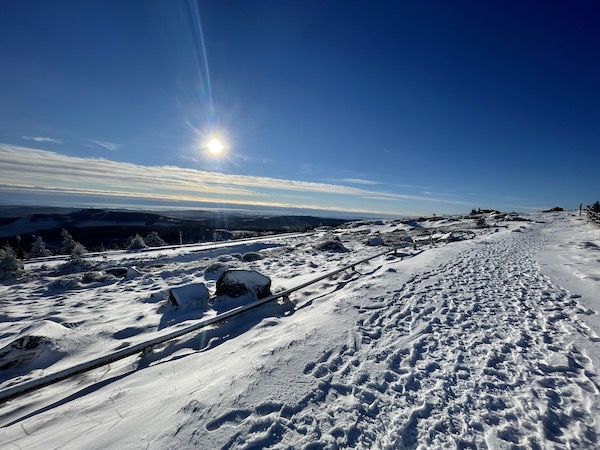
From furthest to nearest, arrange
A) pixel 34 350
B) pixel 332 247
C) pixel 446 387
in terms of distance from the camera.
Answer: pixel 332 247
pixel 34 350
pixel 446 387

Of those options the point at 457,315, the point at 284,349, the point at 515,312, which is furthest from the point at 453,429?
the point at 515,312

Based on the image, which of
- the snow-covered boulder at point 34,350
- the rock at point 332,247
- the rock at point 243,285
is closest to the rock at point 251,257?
the rock at point 332,247

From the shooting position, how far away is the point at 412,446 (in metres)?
2.94

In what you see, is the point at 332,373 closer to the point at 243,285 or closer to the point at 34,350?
the point at 243,285

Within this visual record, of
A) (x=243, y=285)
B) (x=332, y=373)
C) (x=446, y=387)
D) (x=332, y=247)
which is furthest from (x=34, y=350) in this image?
(x=332, y=247)

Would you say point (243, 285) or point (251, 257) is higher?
point (243, 285)

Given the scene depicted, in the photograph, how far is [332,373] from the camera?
13.9ft

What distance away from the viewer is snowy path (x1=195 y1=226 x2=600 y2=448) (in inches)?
121

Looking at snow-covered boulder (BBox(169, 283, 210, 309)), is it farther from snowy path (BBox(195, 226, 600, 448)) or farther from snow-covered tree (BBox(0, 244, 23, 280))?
snow-covered tree (BBox(0, 244, 23, 280))

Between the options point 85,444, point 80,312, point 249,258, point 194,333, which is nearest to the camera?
point 85,444

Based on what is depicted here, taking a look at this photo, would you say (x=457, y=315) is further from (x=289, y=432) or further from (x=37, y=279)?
(x=37, y=279)


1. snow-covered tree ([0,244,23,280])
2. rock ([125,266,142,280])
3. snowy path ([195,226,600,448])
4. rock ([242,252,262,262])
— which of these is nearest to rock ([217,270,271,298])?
snowy path ([195,226,600,448])

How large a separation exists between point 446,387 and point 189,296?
6796 millimetres

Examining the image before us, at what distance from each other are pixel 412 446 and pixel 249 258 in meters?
14.1
